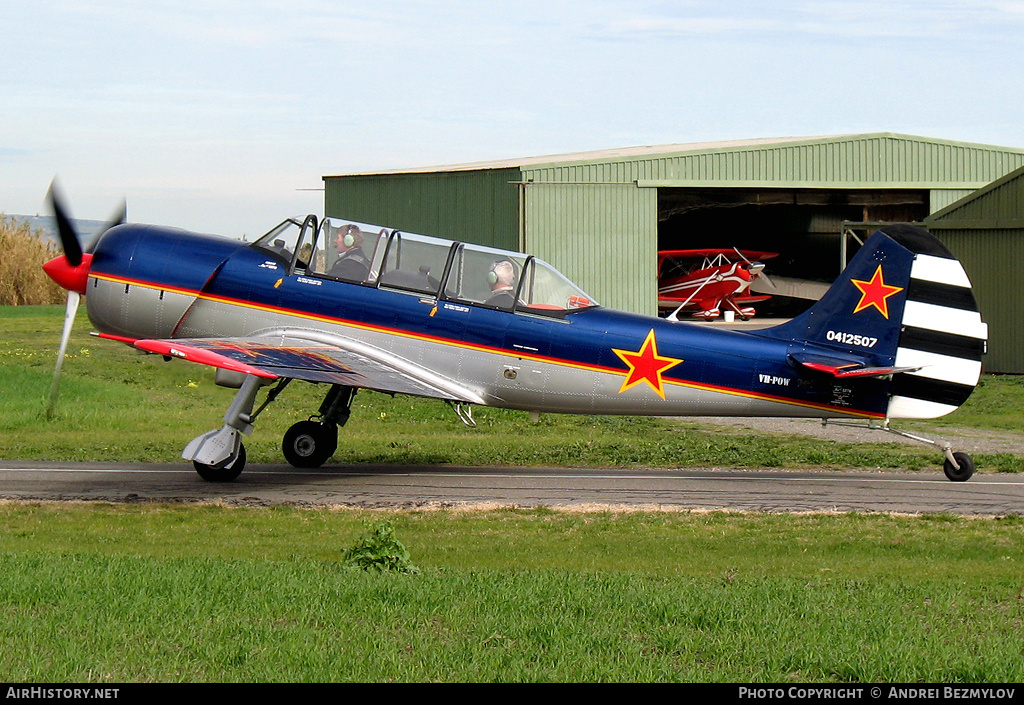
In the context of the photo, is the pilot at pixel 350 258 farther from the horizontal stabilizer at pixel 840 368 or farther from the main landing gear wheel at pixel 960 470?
the main landing gear wheel at pixel 960 470

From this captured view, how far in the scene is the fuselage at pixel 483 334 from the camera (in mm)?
12859

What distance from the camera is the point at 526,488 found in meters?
12.9

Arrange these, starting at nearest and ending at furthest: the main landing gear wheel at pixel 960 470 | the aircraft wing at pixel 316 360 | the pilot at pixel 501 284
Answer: the aircraft wing at pixel 316 360, the main landing gear wheel at pixel 960 470, the pilot at pixel 501 284

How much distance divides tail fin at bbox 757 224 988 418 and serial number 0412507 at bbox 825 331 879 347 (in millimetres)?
11

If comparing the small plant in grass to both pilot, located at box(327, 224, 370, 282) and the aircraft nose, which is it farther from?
the aircraft nose

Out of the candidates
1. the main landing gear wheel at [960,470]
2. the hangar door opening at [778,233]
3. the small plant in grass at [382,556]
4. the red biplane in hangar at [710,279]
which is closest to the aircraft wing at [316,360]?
the small plant in grass at [382,556]

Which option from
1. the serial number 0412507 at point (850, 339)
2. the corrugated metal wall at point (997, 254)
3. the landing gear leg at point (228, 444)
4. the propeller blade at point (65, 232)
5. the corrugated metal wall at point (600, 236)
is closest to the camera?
the landing gear leg at point (228, 444)

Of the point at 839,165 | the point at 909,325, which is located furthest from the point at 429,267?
the point at 839,165

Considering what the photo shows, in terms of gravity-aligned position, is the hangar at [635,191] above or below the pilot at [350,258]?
above

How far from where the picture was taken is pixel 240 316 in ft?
44.3

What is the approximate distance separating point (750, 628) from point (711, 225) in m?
37.0

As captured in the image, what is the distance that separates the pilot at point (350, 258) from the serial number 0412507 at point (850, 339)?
5.35m
